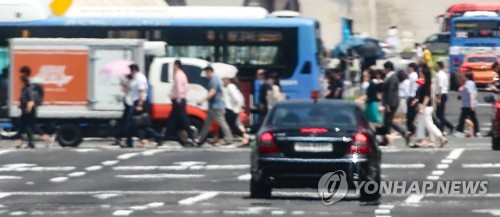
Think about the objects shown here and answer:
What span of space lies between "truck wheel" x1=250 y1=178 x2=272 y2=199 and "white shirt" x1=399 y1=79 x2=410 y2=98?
14096 mm

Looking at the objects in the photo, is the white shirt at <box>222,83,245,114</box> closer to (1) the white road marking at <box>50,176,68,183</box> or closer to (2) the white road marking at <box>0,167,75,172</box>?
(2) the white road marking at <box>0,167,75,172</box>

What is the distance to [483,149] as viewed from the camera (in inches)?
1206

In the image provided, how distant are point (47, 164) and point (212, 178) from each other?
3.97 m

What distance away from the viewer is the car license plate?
2020 centimetres

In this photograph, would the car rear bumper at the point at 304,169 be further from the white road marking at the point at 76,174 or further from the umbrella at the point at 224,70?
the umbrella at the point at 224,70

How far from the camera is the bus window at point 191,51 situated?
127ft

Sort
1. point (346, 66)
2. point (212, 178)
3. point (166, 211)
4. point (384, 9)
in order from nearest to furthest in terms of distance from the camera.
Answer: point (166, 211)
point (212, 178)
point (346, 66)
point (384, 9)

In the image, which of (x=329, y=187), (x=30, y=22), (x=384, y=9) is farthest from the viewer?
(x=384, y=9)

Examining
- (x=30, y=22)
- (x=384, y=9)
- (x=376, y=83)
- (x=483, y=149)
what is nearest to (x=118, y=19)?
(x=30, y=22)

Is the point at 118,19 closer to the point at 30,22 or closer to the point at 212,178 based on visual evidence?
the point at 30,22

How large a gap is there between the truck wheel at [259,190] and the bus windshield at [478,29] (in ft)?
139

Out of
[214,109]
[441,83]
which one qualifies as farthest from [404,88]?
[214,109]

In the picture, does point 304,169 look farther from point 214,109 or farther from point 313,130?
point 214,109

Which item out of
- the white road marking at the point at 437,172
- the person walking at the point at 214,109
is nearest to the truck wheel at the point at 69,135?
the person walking at the point at 214,109
